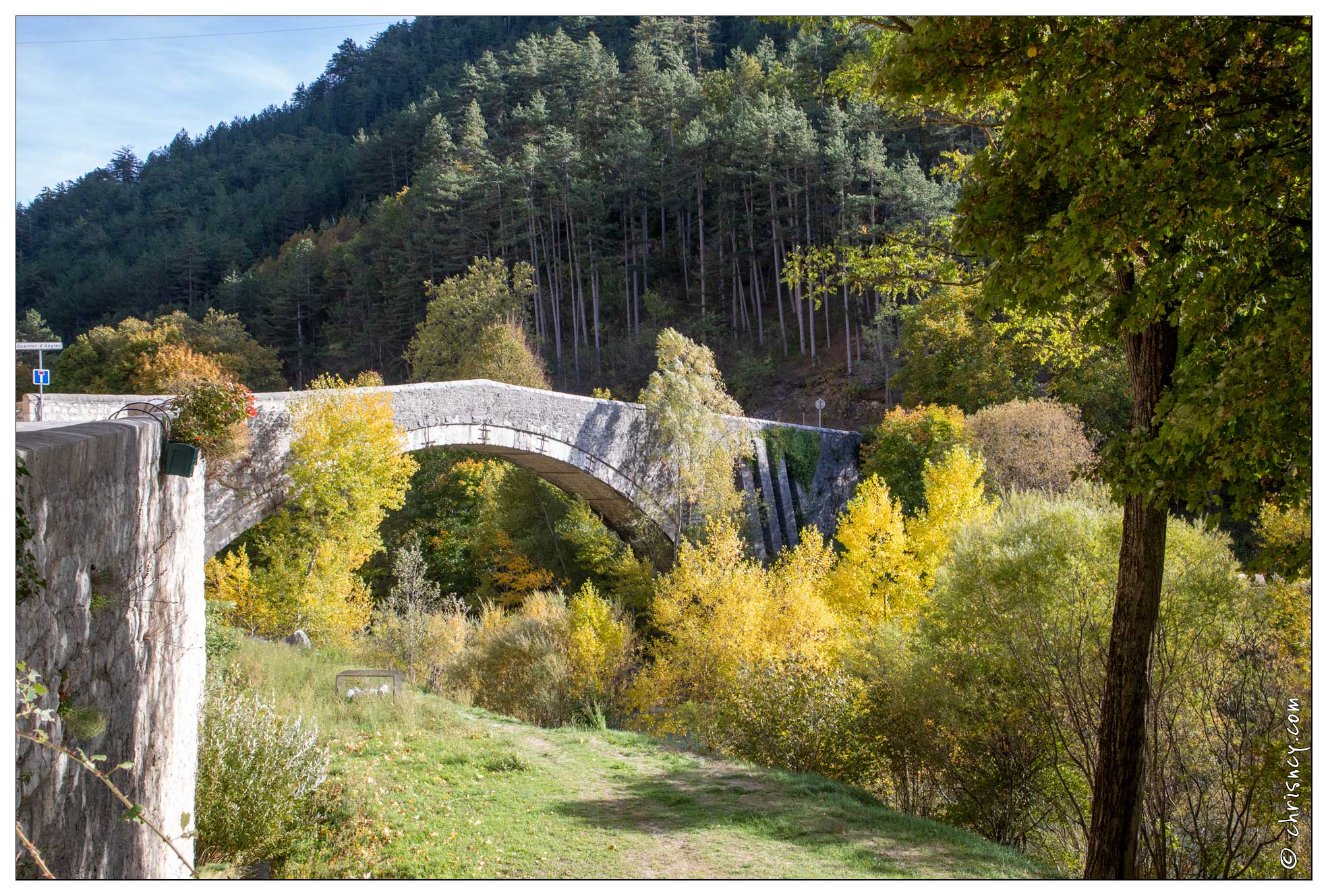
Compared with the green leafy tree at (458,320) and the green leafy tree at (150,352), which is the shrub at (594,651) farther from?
the green leafy tree at (458,320)

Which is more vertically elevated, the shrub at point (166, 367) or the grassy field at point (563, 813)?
the shrub at point (166, 367)

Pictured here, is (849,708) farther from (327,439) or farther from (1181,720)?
(327,439)

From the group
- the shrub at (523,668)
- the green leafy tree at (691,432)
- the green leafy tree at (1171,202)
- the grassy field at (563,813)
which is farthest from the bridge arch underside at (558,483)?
the green leafy tree at (1171,202)

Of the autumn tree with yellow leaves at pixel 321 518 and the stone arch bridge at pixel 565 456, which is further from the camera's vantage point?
the autumn tree with yellow leaves at pixel 321 518

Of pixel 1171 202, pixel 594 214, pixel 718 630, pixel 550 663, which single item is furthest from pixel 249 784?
pixel 594 214

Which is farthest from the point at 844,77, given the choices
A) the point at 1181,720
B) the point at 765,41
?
the point at 765,41

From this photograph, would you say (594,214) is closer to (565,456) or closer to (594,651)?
Result: (565,456)

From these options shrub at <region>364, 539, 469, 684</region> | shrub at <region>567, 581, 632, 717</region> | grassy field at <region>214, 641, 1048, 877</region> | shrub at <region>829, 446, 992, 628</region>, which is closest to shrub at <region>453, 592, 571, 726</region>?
shrub at <region>567, 581, 632, 717</region>

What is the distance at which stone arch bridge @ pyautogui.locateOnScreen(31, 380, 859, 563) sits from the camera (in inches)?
473

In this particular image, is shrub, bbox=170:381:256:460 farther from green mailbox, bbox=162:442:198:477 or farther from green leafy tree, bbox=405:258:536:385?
green leafy tree, bbox=405:258:536:385

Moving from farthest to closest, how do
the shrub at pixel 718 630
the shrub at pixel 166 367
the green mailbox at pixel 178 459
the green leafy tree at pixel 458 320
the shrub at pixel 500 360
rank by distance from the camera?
1. the green leafy tree at pixel 458 320
2. the shrub at pixel 500 360
3. the shrub at pixel 166 367
4. the shrub at pixel 718 630
5. the green mailbox at pixel 178 459

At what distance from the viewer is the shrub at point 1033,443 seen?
15711mm

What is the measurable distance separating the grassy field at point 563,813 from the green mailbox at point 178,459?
194cm

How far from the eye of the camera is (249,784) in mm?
4820
